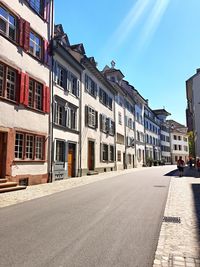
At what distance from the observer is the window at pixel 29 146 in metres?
14.8

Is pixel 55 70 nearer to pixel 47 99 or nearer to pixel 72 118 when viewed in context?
pixel 47 99

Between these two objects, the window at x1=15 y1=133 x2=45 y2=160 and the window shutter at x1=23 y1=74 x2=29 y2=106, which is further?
the window shutter at x1=23 y1=74 x2=29 y2=106

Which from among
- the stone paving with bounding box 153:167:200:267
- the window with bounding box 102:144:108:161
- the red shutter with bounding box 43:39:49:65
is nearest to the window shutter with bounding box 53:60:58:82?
the red shutter with bounding box 43:39:49:65

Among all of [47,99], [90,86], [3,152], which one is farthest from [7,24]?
[90,86]

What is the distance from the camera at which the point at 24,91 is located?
1507 cm

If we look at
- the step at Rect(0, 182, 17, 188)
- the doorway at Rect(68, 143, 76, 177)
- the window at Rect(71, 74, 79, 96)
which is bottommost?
the step at Rect(0, 182, 17, 188)

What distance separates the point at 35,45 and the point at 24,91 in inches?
153

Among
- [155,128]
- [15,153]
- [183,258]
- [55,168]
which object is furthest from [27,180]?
[155,128]

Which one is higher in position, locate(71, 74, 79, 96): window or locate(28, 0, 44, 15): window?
locate(28, 0, 44, 15): window

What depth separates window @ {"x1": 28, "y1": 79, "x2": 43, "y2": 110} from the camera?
1615 cm

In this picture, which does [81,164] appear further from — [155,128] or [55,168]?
[155,128]

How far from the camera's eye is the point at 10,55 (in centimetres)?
1431

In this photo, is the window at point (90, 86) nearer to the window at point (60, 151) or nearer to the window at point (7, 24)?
the window at point (60, 151)

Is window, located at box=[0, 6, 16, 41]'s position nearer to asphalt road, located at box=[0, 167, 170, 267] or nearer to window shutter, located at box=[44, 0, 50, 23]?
window shutter, located at box=[44, 0, 50, 23]
